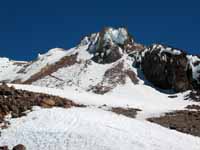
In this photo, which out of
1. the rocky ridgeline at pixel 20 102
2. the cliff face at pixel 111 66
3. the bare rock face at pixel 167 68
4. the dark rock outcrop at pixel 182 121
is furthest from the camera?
the cliff face at pixel 111 66

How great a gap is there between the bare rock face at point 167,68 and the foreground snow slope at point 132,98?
238 cm

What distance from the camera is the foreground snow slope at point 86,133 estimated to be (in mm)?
22562

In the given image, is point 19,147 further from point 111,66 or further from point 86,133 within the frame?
point 111,66

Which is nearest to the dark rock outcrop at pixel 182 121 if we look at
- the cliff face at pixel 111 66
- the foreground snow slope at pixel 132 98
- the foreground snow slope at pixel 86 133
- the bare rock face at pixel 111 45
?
the foreground snow slope at pixel 132 98

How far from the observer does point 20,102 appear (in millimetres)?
28625

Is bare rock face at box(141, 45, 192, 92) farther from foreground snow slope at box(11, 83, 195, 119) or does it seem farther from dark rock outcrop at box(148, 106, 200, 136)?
dark rock outcrop at box(148, 106, 200, 136)

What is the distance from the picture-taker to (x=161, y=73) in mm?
72062

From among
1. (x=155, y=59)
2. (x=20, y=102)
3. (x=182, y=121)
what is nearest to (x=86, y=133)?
(x=20, y=102)

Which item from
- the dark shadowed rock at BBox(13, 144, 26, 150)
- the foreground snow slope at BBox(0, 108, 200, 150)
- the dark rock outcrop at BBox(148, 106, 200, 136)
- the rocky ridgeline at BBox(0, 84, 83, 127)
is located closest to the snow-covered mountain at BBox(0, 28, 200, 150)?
the foreground snow slope at BBox(0, 108, 200, 150)

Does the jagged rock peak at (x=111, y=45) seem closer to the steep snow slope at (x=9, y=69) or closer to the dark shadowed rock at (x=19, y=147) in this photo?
the steep snow slope at (x=9, y=69)

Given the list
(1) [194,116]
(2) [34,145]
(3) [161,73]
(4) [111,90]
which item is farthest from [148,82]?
(2) [34,145]

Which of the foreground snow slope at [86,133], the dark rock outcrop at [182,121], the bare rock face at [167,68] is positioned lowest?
the foreground snow slope at [86,133]

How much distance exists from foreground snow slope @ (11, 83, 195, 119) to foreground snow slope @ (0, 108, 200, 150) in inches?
404

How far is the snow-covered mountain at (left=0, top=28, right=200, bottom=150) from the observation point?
23547mm
